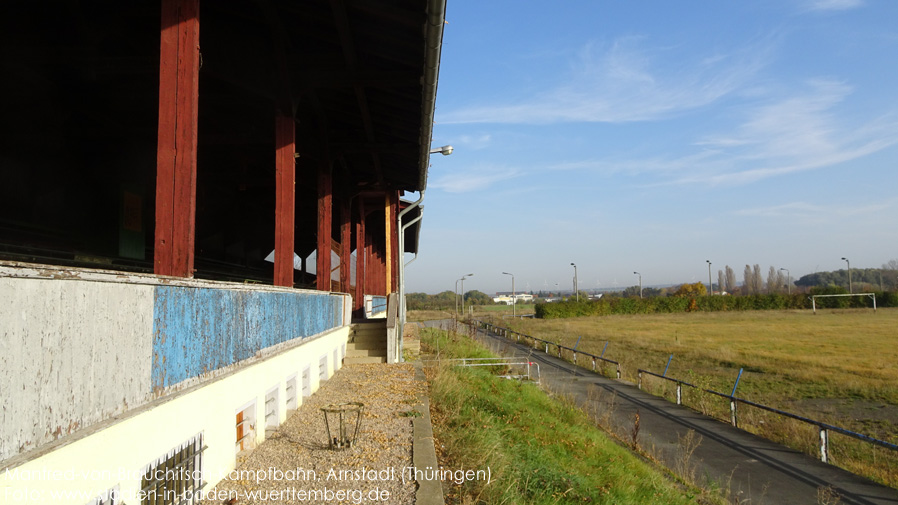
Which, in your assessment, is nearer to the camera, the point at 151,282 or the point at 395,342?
the point at 151,282

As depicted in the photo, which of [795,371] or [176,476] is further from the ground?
[176,476]

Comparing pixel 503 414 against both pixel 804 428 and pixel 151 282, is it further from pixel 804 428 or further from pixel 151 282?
pixel 804 428

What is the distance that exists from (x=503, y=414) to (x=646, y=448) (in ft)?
14.0

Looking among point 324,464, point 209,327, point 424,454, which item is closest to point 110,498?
point 209,327

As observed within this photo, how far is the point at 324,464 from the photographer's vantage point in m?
5.46

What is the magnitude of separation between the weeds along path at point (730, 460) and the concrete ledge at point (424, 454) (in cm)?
482

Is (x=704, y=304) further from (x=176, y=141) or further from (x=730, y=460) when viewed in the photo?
(x=176, y=141)

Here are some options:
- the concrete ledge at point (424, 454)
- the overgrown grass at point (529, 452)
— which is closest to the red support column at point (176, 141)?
the concrete ledge at point (424, 454)

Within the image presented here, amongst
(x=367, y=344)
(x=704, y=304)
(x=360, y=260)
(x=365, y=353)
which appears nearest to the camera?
(x=365, y=353)

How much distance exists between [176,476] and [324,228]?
8.91 metres

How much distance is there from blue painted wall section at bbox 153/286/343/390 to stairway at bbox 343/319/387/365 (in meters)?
5.52

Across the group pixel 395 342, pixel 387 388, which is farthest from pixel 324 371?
pixel 395 342

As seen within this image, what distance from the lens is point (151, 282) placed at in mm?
3504

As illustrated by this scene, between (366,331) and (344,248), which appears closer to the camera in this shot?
(366,331)
